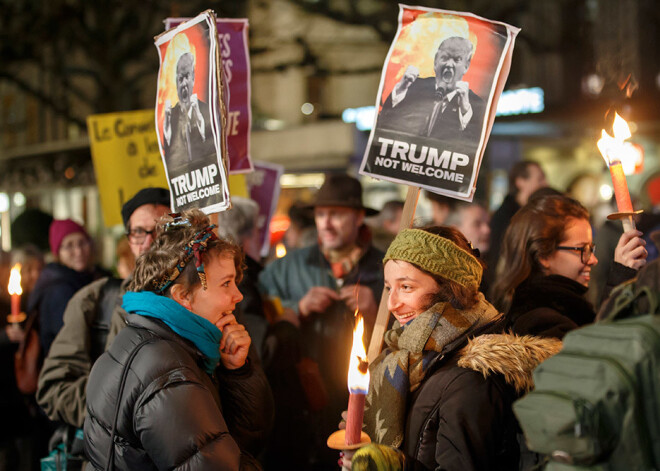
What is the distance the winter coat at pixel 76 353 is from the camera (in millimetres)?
3801

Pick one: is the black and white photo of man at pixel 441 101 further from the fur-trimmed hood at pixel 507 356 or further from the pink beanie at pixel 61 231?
the pink beanie at pixel 61 231

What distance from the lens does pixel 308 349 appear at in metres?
4.61

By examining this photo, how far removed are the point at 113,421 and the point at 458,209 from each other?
4.54 meters

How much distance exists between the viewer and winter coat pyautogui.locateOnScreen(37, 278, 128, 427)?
380 cm

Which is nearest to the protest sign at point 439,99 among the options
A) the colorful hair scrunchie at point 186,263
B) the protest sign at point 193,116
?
the protest sign at point 193,116

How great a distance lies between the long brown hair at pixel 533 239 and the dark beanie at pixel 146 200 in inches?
74.1

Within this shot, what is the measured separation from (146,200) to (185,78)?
0.83m

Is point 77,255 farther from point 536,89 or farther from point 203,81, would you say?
point 536,89

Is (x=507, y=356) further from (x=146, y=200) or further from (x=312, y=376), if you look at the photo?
(x=146, y=200)

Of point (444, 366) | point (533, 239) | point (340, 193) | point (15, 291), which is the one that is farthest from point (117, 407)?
point (15, 291)

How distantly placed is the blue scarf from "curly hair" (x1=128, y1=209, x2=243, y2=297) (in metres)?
0.07

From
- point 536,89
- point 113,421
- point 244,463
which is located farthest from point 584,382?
point 536,89

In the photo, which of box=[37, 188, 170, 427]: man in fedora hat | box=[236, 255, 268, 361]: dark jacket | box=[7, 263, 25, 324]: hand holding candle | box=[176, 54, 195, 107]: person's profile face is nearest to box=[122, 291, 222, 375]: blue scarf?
box=[37, 188, 170, 427]: man in fedora hat

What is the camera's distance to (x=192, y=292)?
2.77 m
